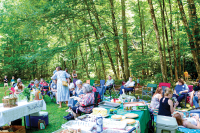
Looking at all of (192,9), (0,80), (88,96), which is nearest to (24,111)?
(88,96)

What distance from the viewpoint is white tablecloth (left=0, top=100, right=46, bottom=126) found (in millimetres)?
2654

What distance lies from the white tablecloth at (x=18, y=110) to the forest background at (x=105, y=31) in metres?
5.93

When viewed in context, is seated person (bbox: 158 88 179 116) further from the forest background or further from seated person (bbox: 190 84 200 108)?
the forest background

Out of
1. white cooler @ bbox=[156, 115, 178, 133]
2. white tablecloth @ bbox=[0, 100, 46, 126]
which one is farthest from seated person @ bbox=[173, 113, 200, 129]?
white tablecloth @ bbox=[0, 100, 46, 126]

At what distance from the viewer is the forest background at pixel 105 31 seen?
7.76 metres

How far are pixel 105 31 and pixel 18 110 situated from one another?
30.3 feet

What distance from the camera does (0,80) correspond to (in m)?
20.4

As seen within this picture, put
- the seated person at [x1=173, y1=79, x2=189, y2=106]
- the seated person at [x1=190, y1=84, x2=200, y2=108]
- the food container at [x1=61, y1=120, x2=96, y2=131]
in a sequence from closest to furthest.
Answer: the food container at [x1=61, y1=120, x2=96, y2=131] → the seated person at [x1=190, y1=84, x2=200, y2=108] → the seated person at [x1=173, y1=79, x2=189, y2=106]

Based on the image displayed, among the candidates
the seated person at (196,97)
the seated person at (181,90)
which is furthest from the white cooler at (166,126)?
the seated person at (181,90)

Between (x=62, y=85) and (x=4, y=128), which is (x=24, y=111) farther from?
(x=62, y=85)

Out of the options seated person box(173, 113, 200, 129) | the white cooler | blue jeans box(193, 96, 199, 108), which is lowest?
seated person box(173, 113, 200, 129)

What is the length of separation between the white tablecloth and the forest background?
5930 mm

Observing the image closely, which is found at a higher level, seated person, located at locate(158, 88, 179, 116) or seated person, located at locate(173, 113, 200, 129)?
seated person, located at locate(158, 88, 179, 116)

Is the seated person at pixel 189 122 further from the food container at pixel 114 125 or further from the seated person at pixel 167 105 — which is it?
the food container at pixel 114 125
